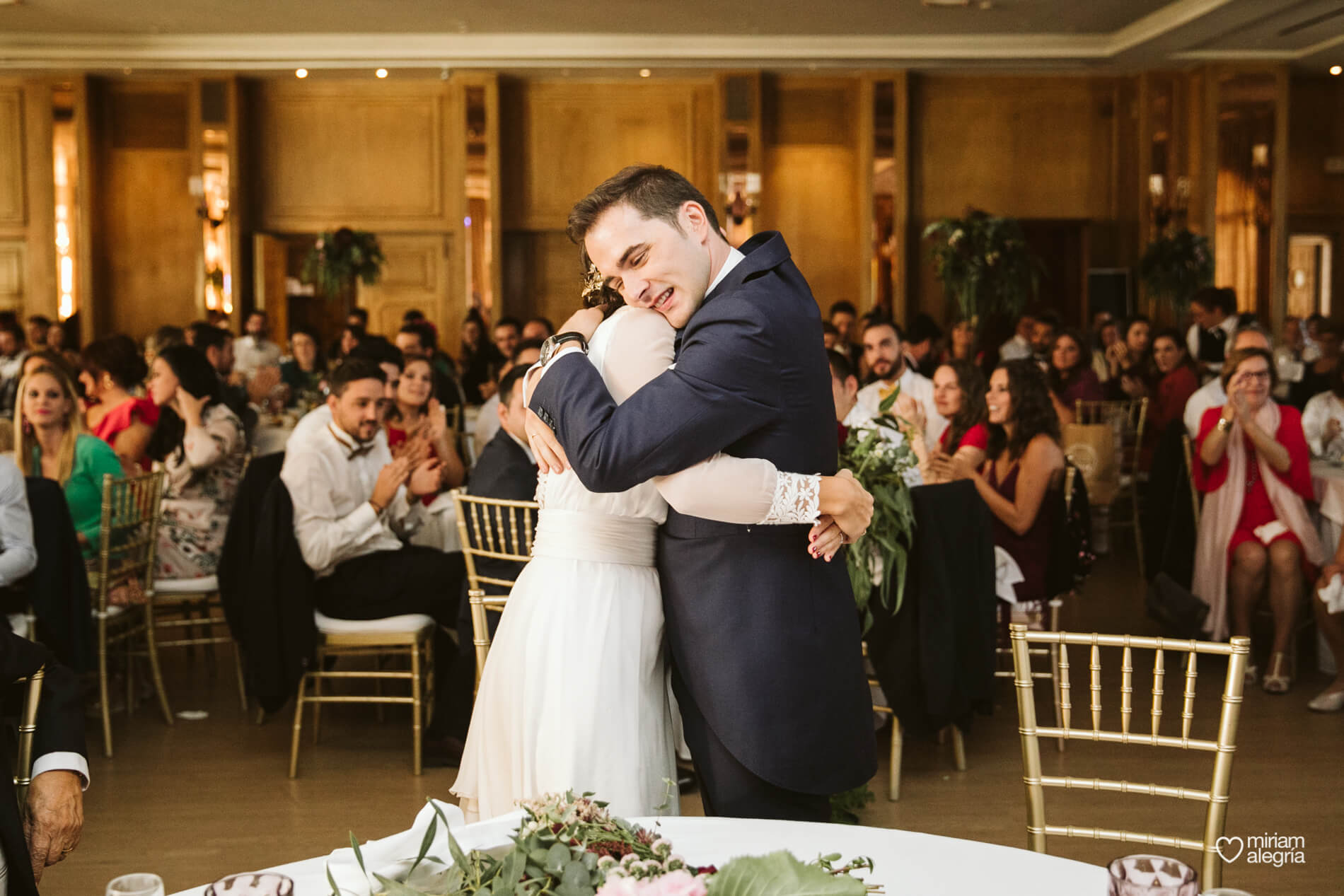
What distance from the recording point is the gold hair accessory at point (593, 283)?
1.91 meters

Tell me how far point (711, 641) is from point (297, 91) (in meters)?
12.7

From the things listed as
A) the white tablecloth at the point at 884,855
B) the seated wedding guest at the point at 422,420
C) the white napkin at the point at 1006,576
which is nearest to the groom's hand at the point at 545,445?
the white tablecloth at the point at 884,855

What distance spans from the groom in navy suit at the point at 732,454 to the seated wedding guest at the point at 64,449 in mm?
3313

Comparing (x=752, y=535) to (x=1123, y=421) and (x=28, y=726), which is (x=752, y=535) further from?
(x=1123, y=421)

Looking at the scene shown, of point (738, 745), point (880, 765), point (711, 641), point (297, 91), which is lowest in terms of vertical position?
point (880, 765)

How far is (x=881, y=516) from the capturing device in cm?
364

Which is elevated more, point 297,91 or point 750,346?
point 297,91

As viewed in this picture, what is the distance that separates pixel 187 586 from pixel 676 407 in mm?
3801

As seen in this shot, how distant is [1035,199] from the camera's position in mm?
13211

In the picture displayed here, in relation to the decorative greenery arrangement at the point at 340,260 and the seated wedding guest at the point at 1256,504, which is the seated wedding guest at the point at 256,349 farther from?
the seated wedding guest at the point at 1256,504

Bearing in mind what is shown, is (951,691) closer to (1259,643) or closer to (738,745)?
(738,745)

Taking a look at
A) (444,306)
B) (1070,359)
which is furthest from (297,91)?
(1070,359)

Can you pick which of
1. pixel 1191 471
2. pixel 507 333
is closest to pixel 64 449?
pixel 1191 471

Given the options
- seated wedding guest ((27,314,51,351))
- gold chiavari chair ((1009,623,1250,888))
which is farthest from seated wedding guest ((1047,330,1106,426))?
seated wedding guest ((27,314,51,351))
